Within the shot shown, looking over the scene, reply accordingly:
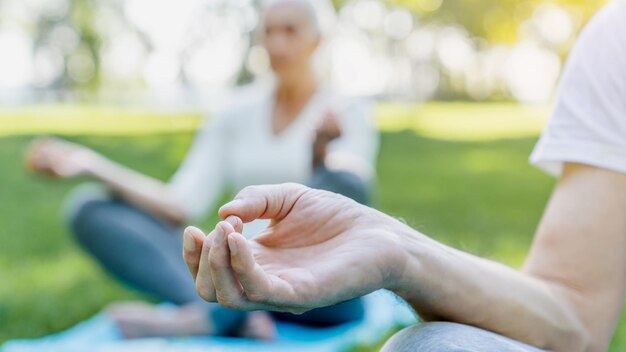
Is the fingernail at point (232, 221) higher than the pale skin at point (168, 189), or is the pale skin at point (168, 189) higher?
the fingernail at point (232, 221)

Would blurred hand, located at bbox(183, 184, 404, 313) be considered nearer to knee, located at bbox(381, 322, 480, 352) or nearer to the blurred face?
knee, located at bbox(381, 322, 480, 352)

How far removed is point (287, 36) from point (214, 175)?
2.09 feet

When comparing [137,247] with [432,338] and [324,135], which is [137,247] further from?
[432,338]

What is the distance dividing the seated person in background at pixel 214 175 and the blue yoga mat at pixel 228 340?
2.1 inches

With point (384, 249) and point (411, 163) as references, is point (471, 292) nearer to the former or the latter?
point (384, 249)

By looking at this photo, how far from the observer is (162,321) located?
3348 mm

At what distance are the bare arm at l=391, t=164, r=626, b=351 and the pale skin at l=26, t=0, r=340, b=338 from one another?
60.7 inches

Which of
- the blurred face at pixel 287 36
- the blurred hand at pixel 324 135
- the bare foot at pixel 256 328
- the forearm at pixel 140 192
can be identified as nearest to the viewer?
the blurred hand at pixel 324 135

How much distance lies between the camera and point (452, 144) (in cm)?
1252

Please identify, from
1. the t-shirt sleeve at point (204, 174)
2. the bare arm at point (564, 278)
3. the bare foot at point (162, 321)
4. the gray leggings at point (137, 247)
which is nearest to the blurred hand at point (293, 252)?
the bare arm at point (564, 278)

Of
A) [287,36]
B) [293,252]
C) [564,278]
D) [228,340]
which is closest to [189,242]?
[293,252]

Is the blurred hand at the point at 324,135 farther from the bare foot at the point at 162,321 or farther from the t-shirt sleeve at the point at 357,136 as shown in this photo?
the bare foot at the point at 162,321

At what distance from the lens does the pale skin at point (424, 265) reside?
1068mm

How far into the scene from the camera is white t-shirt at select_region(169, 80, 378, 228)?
3.66m
